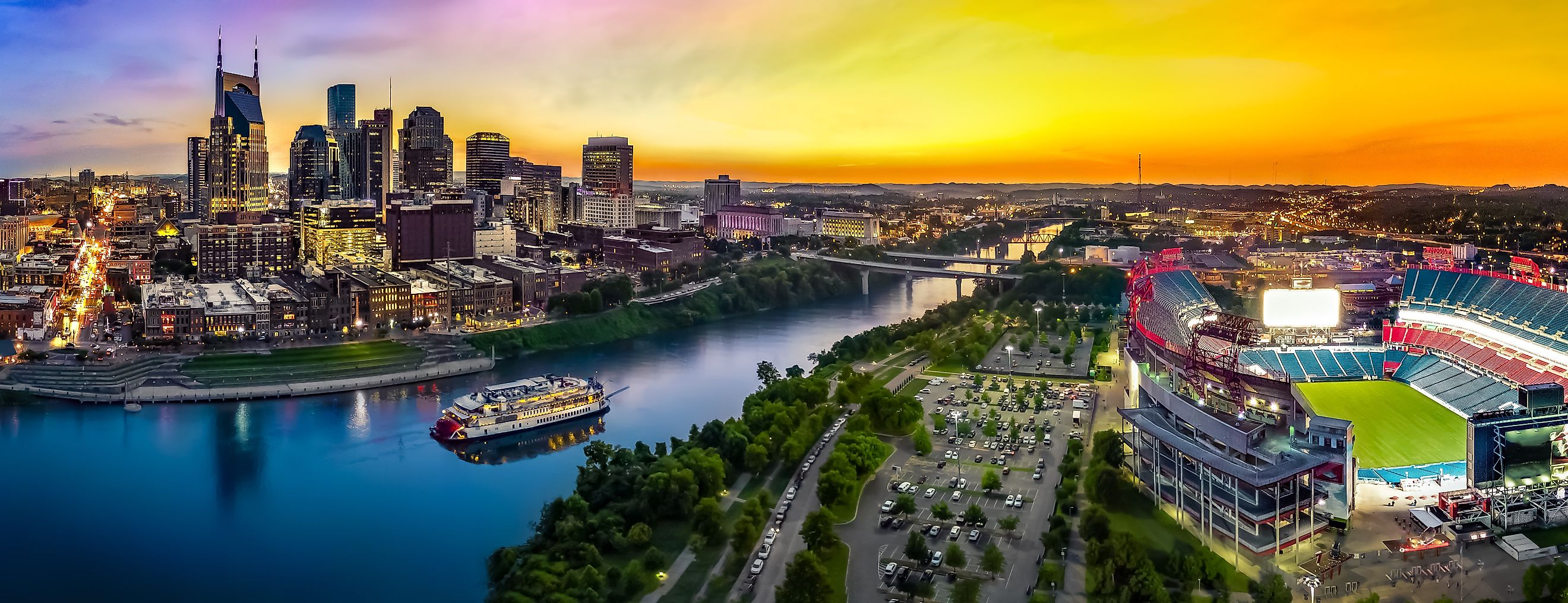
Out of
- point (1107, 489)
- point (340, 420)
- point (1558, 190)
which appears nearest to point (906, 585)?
point (1107, 489)

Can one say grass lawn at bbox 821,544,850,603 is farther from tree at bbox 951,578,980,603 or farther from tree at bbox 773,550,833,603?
tree at bbox 951,578,980,603

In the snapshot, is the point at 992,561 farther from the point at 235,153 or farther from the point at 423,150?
the point at 423,150

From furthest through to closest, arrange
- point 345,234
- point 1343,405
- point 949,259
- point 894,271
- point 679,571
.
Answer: point 949,259, point 894,271, point 345,234, point 1343,405, point 679,571

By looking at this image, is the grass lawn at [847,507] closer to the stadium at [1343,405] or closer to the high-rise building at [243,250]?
the stadium at [1343,405]

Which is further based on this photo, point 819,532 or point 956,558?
point 819,532

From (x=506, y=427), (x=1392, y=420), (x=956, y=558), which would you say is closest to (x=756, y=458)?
(x=956, y=558)

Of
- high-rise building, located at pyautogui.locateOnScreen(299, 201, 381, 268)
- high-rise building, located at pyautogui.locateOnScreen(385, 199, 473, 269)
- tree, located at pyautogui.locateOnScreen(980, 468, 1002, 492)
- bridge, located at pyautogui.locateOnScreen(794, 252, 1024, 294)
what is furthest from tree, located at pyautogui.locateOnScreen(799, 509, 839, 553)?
high-rise building, located at pyautogui.locateOnScreen(299, 201, 381, 268)
